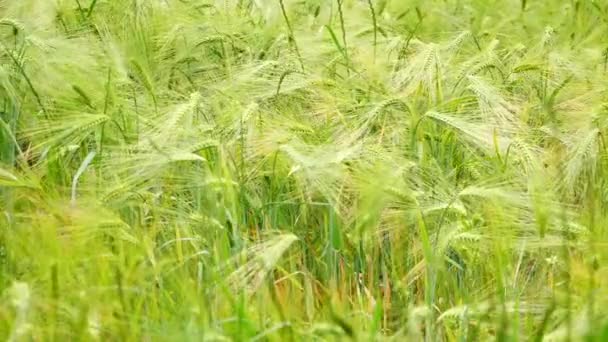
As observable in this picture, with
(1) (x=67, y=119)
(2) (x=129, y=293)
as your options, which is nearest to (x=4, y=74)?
(1) (x=67, y=119)

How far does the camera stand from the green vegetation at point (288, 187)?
4.60ft

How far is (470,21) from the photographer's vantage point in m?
3.64

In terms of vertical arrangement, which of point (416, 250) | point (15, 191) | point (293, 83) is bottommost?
point (416, 250)

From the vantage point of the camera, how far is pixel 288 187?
2.09 meters

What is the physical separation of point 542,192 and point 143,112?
0.99 m

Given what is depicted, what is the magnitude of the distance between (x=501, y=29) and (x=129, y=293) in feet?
7.55

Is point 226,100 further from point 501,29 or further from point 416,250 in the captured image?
point 501,29

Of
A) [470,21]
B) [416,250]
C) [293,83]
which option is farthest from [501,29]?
[416,250]

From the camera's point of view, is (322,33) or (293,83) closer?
(293,83)

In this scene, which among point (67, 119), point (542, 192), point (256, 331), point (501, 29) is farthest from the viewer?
point (501, 29)

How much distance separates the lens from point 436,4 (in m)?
3.80

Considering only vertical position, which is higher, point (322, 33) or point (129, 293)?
point (322, 33)

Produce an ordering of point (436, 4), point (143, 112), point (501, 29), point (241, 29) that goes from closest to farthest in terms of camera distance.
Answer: point (143, 112)
point (241, 29)
point (501, 29)
point (436, 4)

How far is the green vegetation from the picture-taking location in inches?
55.2
